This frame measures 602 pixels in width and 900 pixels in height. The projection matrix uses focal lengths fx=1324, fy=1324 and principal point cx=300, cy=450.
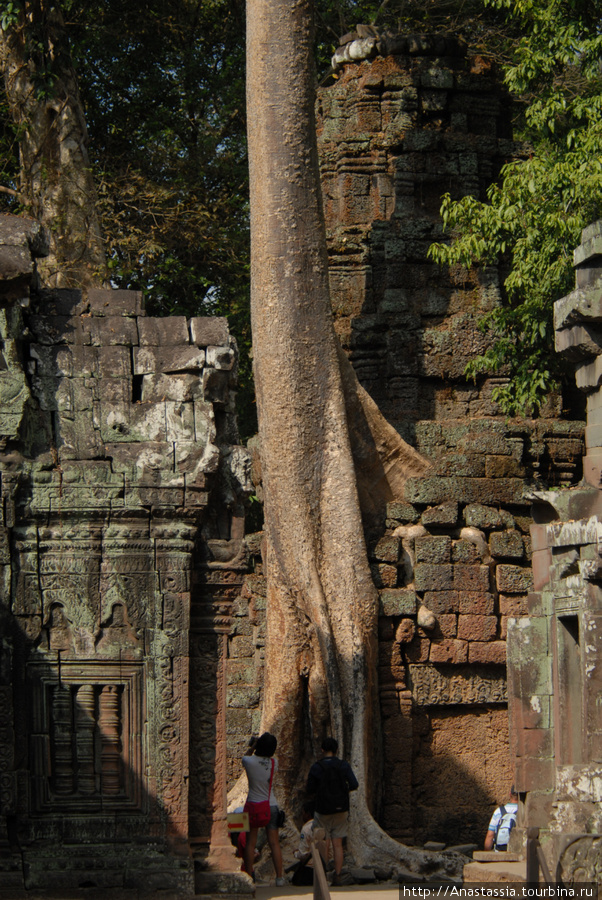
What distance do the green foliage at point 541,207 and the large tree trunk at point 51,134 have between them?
373 cm

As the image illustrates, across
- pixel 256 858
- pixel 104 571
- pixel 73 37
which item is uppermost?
pixel 73 37

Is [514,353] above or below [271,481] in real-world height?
above

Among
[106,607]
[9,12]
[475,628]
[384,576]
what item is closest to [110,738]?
[106,607]

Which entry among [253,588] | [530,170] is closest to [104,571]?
[253,588]

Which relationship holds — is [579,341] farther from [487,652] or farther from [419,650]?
[419,650]

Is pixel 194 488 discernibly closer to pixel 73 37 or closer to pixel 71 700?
pixel 71 700

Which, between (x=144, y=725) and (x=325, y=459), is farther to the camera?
(x=325, y=459)

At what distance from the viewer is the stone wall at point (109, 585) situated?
6.93 meters

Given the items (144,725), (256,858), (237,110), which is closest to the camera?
(144,725)

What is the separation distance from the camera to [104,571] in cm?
712

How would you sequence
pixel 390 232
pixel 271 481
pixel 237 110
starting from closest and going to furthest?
pixel 271 481 < pixel 390 232 < pixel 237 110

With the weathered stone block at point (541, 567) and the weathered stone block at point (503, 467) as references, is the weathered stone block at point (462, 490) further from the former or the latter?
the weathered stone block at point (541, 567)

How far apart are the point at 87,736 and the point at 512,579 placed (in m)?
4.62

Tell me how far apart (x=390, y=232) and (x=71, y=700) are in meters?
6.92
